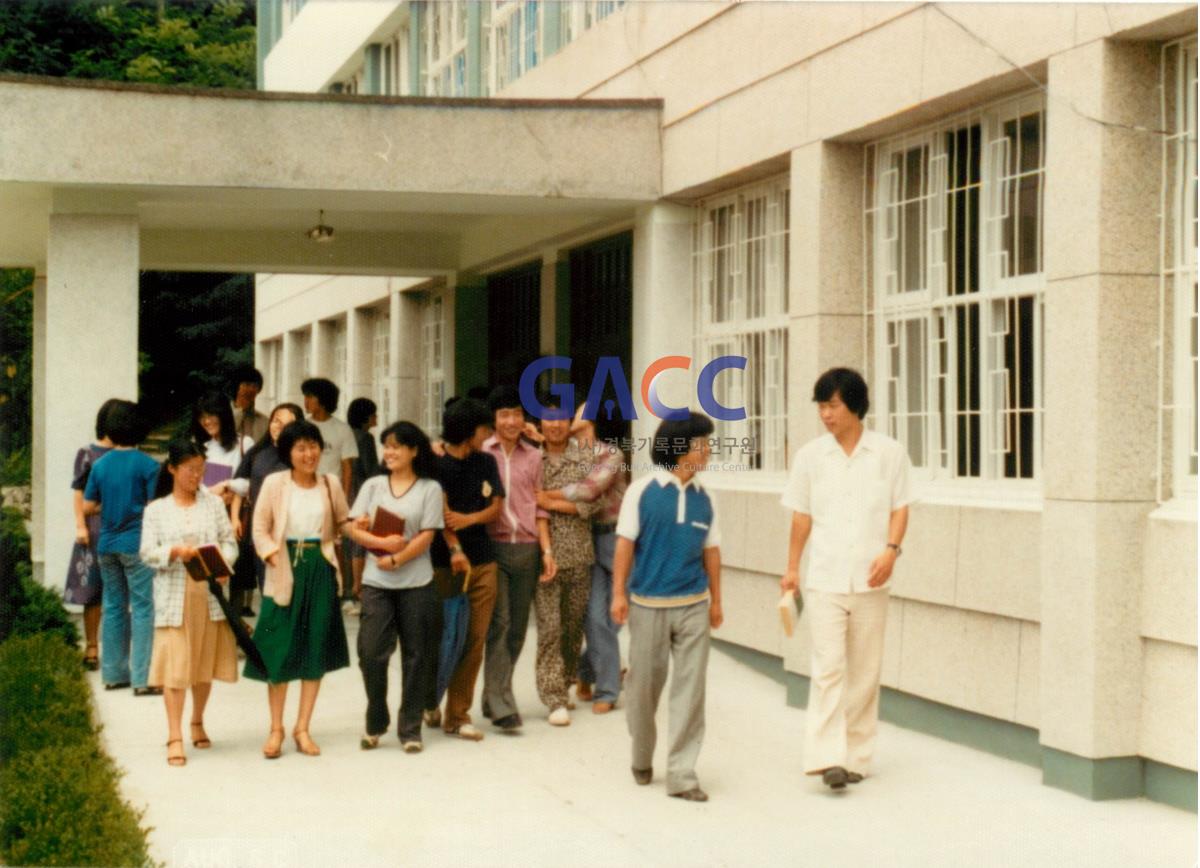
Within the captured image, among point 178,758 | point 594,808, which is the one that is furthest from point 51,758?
point 594,808

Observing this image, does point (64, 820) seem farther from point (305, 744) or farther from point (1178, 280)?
point (1178, 280)

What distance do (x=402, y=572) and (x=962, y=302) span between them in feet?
10.8

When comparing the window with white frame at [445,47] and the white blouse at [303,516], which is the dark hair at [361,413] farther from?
the window with white frame at [445,47]

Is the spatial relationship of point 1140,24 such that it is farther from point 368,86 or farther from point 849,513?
point 368,86

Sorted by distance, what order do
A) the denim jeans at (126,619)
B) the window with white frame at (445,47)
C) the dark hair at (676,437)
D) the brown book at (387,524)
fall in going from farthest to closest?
the window with white frame at (445,47) → the denim jeans at (126,619) → the brown book at (387,524) → the dark hair at (676,437)

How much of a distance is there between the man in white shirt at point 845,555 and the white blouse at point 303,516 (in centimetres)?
244

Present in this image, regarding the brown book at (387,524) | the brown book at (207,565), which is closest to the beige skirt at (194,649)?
the brown book at (207,565)

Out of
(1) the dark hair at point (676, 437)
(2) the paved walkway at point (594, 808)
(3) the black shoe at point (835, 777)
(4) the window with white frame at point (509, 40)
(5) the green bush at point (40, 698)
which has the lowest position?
(2) the paved walkway at point (594, 808)

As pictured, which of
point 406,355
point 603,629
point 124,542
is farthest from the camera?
point 406,355

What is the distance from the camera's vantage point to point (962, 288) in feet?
29.3

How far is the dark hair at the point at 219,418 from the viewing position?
1069cm

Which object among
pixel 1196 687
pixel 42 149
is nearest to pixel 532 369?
pixel 42 149

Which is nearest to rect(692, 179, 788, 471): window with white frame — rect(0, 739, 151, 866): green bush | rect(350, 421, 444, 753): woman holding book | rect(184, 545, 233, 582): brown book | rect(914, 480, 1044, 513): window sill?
rect(914, 480, 1044, 513): window sill

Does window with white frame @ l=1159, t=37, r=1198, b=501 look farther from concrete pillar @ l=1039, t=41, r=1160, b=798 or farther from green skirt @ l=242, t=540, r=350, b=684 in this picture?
green skirt @ l=242, t=540, r=350, b=684
